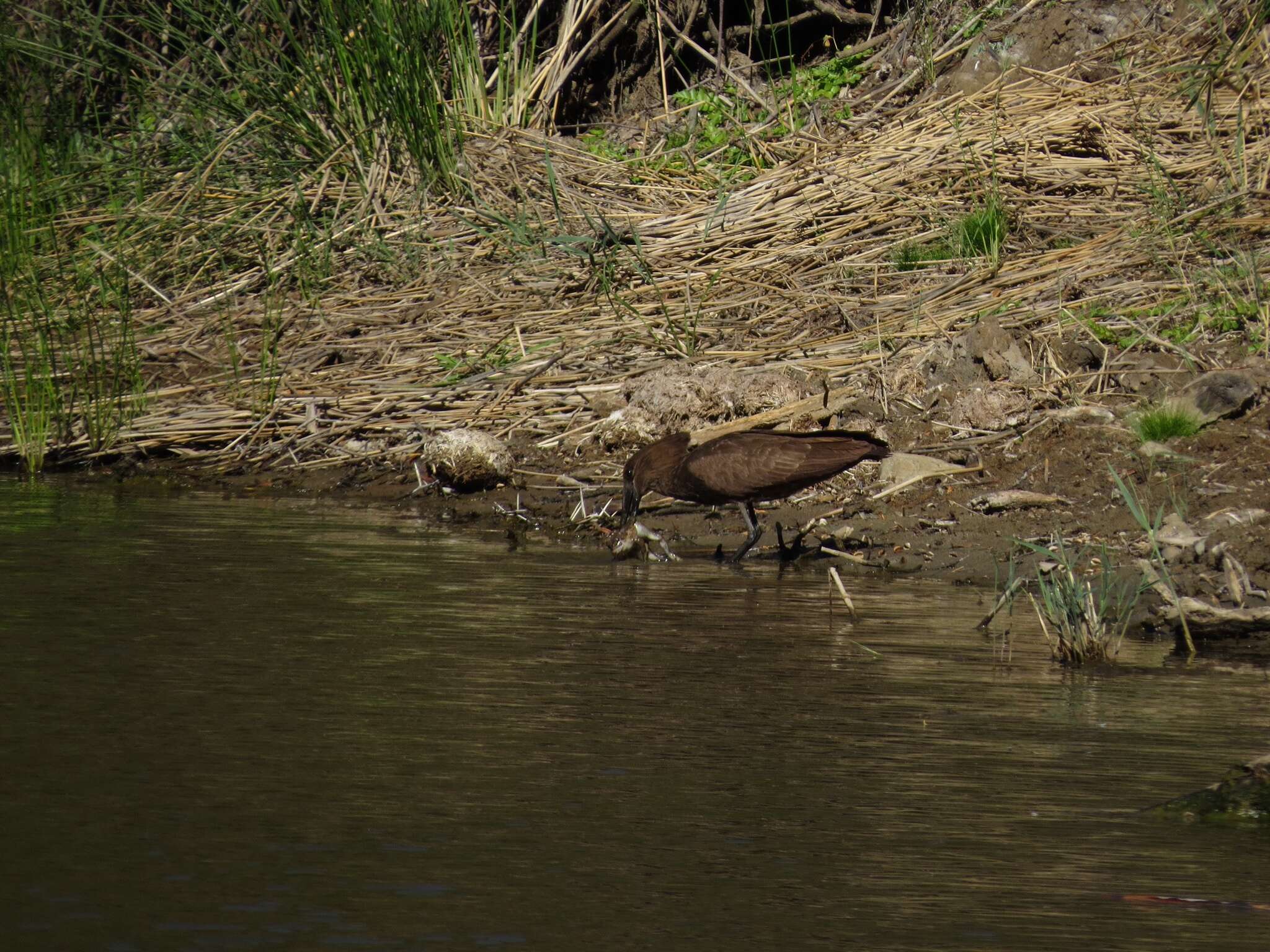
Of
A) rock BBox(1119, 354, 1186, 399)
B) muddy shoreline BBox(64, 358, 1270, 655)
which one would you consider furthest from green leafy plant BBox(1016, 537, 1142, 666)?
rock BBox(1119, 354, 1186, 399)

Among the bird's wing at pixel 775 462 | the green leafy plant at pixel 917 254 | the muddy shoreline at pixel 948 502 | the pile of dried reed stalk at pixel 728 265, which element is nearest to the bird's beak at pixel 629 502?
the muddy shoreline at pixel 948 502

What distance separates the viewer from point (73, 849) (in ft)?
11.5

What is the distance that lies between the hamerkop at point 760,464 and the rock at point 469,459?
1525 mm

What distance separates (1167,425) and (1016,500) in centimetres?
101

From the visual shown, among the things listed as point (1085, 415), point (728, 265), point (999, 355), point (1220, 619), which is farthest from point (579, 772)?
point (728, 265)

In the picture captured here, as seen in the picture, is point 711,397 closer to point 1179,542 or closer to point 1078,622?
point 1179,542

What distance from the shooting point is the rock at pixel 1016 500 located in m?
8.26

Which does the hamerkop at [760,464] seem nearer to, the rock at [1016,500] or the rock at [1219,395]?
the rock at [1016,500]

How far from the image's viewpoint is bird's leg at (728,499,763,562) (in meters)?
8.20

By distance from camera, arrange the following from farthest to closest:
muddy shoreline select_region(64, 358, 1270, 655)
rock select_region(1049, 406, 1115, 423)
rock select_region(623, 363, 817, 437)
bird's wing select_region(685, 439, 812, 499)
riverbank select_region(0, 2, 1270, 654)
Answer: rock select_region(623, 363, 817, 437) → rock select_region(1049, 406, 1115, 423) → riverbank select_region(0, 2, 1270, 654) → bird's wing select_region(685, 439, 812, 499) → muddy shoreline select_region(64, 358, 1270, 655)

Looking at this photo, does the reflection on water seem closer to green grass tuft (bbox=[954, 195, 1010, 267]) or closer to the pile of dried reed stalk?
the pile of dried reed stalk

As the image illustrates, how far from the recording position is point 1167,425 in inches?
343

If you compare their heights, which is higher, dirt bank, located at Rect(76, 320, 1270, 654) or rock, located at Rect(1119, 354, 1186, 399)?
rock, located at Rect(1119, 354, 1186, 399)

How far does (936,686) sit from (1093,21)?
9162 mm
